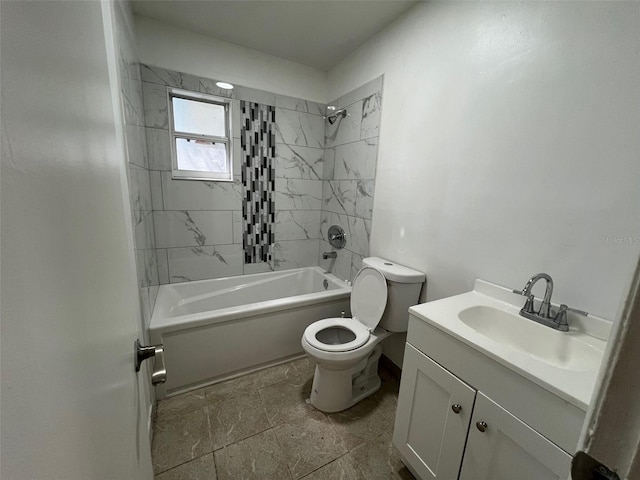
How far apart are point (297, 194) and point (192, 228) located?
1.08 m

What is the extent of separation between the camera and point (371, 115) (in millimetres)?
2041

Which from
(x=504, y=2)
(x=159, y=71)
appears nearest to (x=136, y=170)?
(x=159, y=71)

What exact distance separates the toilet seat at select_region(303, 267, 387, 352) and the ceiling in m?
1.77

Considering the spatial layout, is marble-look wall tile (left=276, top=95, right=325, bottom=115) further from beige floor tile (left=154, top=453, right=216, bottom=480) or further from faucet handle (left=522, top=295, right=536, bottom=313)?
beige floor tile (left=154, top=453, right=216, bottom=480)

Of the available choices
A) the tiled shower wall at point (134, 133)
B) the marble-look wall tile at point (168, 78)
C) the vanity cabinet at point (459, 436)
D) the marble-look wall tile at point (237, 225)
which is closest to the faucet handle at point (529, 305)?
the vanity cabinet at point (459, 436)

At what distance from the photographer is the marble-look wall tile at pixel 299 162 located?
257 centimetres

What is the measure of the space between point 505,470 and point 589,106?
1.36 meters

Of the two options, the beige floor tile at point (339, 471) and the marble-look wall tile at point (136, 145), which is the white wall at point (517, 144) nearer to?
the beige floor tile at point (339, 471)

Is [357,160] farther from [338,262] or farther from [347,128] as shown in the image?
[338,262]

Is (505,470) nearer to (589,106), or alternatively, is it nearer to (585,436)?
(585,436)

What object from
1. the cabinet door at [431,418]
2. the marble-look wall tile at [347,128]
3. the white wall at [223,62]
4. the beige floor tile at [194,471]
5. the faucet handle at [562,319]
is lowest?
the beige floor tile at [194,471]

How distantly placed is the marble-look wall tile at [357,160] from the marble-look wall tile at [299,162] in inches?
11.1

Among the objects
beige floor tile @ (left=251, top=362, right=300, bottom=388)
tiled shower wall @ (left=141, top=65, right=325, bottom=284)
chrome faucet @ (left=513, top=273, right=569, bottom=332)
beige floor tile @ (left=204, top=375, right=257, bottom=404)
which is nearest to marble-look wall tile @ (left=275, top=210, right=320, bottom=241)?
tiled shower wall @ (left=141, top=65, right=325, bottom=284)

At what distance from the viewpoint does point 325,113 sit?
8.73 ft
